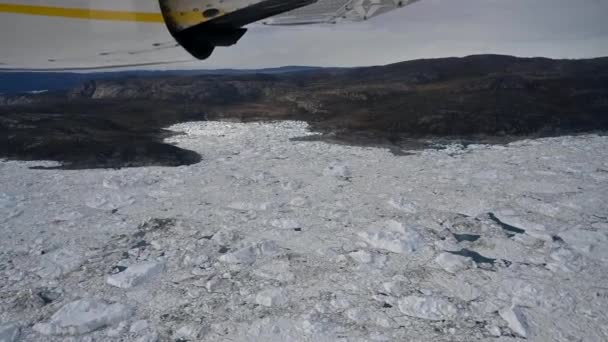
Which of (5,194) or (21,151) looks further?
(21,151)

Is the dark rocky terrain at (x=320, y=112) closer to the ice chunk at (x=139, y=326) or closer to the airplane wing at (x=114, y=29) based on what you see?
the ice chunk at (x=139, y=326)

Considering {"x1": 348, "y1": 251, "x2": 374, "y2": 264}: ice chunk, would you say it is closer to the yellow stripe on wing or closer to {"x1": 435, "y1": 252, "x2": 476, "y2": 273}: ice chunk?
{"x1": 435, "y1": 252, "x2": 476, "y2": 273}: ice chunk

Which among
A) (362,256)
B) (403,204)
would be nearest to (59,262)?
(362,256)

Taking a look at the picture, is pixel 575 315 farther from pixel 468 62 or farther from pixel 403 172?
pixel 468 62

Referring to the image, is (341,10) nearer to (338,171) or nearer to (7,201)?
(338,171)

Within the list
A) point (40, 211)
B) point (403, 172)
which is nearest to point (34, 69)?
point (40, 211)

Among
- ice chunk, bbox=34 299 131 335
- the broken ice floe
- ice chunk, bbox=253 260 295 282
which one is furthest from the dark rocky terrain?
ice chunk, bbox=34 299 131 335

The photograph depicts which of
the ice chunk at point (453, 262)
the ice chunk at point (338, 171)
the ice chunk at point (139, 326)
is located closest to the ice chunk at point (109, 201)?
the ice chunk at point (139, 326)
